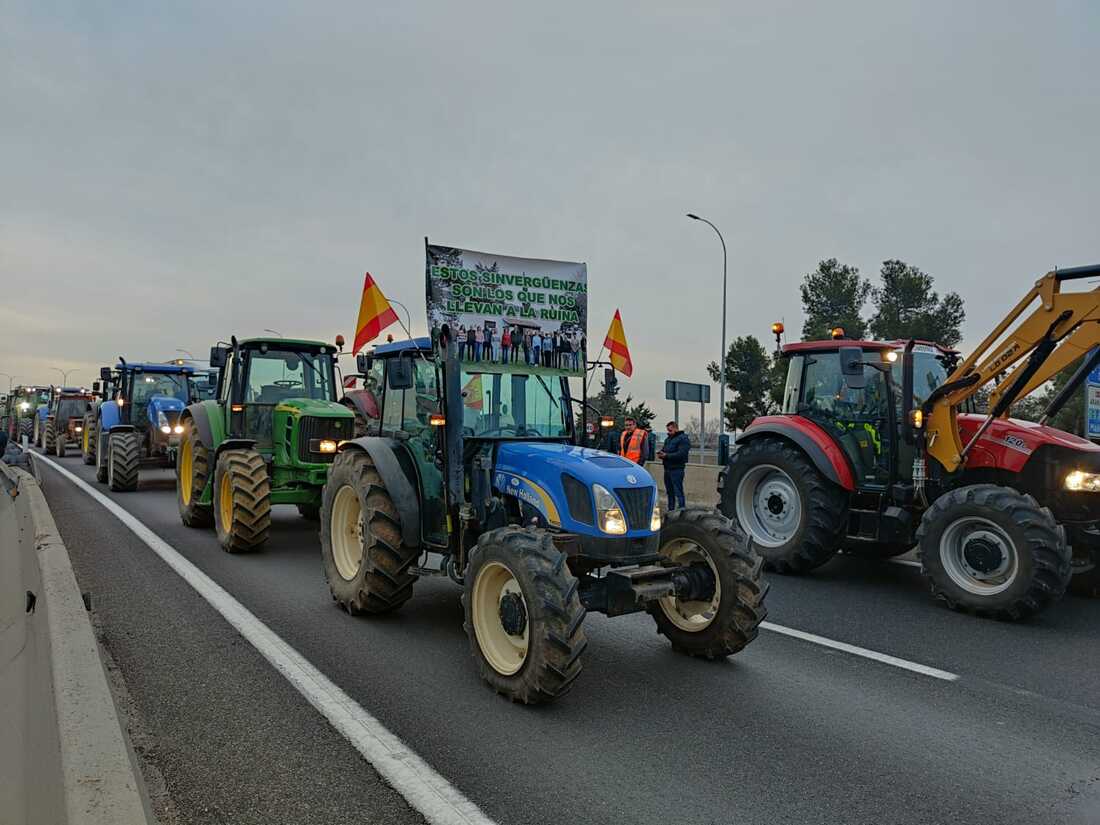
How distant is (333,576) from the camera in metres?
6.31

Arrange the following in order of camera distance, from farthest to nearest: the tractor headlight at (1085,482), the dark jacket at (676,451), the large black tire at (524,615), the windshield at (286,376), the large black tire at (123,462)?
the large black tire at (123,462) → the dark jacket at (676,451) → the windshield at (286,376) → the tractor headlight at (1085,482) → the large black tire at (524,615)

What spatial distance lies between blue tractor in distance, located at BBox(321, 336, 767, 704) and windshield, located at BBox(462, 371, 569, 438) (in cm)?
1

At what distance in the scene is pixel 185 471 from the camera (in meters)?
10.5

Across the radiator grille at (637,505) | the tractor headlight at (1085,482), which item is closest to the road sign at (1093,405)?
the tractor headlight at (1085,482)

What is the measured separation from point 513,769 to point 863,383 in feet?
18.6

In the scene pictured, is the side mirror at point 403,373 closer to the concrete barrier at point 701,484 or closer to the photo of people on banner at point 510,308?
the photo of people on banner at point 510,308

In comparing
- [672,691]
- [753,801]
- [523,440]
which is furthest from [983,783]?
[523,440]

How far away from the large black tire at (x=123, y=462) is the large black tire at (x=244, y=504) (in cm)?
642

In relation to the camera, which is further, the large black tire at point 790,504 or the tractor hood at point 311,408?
the tractor hood at point 311,408

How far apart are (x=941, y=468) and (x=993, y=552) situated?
3.78 feet

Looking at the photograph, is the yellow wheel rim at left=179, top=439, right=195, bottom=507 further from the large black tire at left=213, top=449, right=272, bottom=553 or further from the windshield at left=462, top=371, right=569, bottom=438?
the windshield at left=462, top=371, right=569, bottom=438

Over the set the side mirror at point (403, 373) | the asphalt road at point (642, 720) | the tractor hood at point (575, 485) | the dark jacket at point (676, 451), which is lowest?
the asphalt road at point (642, 720)

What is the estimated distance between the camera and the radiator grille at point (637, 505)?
472 centimetres

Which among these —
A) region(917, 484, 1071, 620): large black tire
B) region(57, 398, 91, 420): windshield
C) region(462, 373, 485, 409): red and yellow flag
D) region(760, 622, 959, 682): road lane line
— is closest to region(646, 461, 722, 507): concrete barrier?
region(917, 484, 1071, 620): large black tire
